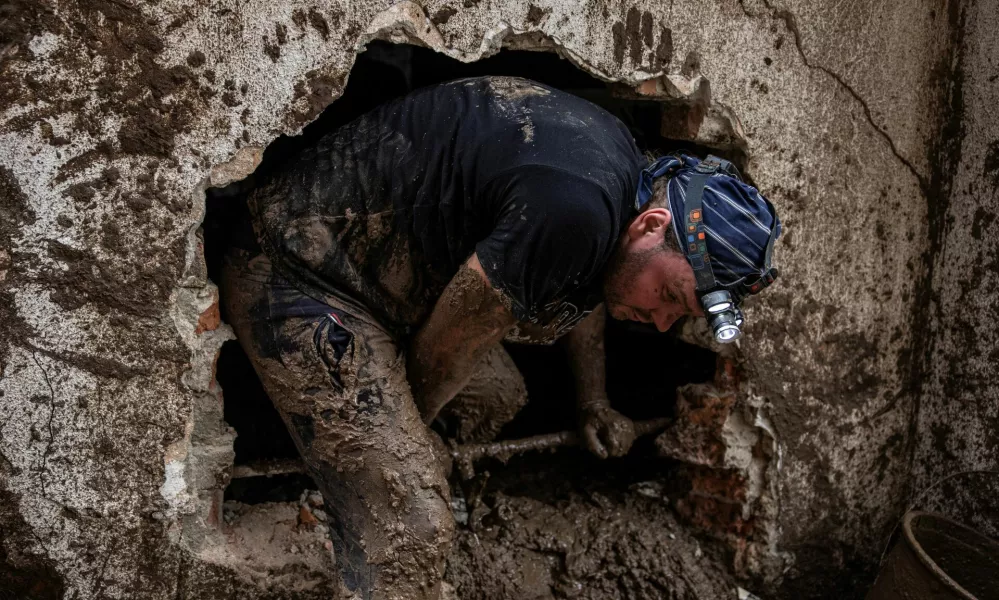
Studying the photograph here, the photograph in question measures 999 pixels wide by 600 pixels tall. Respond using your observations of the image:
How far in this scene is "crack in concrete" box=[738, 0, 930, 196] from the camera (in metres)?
2.45

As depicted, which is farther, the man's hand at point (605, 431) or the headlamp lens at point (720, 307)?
the man's hand at point (605, 431)

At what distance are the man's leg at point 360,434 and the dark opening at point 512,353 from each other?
771mm

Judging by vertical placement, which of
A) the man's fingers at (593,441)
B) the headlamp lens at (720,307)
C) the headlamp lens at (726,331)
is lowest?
the man's fingers at (593,441)

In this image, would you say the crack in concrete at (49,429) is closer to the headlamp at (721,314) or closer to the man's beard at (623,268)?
the man's beard at (623,268)

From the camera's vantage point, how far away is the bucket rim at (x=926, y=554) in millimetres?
2371

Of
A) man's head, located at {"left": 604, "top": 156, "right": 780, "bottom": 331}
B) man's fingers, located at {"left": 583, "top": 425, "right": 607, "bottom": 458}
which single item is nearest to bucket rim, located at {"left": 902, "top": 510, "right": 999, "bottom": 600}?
man's fingers, located at {"left": 583, "top": 425, "right": 607, "bottom": 458}

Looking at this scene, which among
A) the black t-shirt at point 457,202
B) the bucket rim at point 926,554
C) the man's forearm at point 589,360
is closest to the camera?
the black t-shirt at point 457,202

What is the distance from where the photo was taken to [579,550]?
2885mm

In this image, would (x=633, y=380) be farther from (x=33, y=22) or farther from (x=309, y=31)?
(x=33, y=22)

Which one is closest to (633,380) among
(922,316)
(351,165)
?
(922,316)

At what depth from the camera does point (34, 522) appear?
6.27 ft

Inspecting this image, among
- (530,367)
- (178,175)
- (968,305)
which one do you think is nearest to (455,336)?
(178,175)

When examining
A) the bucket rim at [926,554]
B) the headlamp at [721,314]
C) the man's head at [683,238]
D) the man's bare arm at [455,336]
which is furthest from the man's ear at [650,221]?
the bucket rim at [926,554]

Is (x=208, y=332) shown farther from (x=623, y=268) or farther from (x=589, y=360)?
(x=589, y=360)
